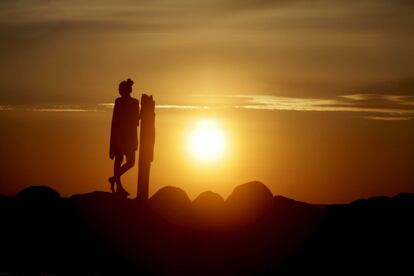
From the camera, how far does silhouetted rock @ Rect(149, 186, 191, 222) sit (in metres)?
32.5

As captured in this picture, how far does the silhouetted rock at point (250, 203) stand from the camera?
3184 centimetres

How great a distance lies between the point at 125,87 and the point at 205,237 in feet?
17.5

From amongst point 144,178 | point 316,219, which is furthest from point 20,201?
point 316,219

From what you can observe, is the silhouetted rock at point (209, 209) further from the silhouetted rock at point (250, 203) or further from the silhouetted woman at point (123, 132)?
the silhouetted woman at point (123, 132)

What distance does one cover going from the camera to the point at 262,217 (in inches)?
1243

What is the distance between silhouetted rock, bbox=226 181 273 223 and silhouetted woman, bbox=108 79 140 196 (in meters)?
3.81

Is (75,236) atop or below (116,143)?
below

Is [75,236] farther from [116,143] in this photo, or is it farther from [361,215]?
[361,215]

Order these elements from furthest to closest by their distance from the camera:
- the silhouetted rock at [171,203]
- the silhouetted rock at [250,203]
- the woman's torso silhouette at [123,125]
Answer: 1. the silhouetted rock at [171,203]
2. the silhouetted rock at [250,203]
3. the woman's torso silhouette at [123,125]

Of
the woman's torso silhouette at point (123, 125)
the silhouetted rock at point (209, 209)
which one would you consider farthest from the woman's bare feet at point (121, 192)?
the silhouetted rock at point (209, 209)

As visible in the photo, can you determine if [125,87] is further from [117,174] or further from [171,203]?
[171,203]

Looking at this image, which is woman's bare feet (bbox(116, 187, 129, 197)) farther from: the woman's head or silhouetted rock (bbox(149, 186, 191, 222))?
the woman's head

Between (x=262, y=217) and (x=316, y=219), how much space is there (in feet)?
5.68

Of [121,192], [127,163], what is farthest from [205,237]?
[127,163]
